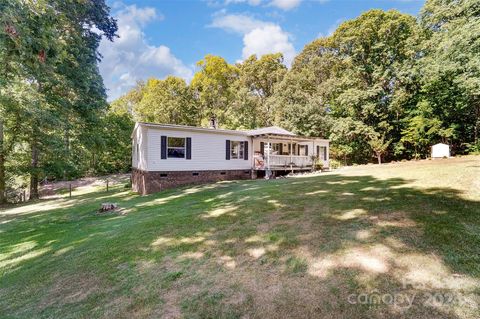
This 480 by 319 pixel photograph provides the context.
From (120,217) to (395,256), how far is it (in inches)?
307

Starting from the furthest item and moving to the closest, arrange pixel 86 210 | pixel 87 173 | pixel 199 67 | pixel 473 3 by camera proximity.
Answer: pixel 199 67 < pixel 87 173 < pixel 473 3 < pixel 86 210

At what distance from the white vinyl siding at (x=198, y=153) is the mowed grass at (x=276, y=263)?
7580mm

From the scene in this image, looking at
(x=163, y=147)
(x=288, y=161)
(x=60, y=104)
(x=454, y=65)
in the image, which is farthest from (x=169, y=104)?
(x=454, y=65)

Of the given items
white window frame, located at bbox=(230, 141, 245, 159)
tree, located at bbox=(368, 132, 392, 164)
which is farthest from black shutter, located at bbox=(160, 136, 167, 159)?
tree, located at bbox=(368, 132, 392, 164)

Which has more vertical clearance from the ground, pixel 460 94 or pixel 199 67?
pixel 199 67

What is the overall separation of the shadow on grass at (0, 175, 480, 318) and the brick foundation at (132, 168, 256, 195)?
7143 mm

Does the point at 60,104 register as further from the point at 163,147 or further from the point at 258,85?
the point at 258,85

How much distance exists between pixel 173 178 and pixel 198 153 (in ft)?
6.77

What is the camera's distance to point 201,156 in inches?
623

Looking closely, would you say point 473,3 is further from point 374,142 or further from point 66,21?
point 66,21

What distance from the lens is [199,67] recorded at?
1417 inches

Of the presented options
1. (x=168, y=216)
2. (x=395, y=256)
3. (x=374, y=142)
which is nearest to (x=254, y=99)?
(x=374, y=142)

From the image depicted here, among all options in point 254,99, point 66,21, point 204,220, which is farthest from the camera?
point 254,99

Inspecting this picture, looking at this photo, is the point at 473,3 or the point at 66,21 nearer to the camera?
the point at 473,3
